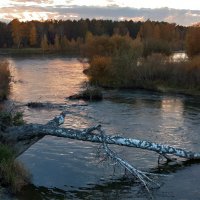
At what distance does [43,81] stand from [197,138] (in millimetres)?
29591

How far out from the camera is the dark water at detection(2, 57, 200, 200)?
16.8 m

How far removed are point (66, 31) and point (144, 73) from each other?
9327 cm

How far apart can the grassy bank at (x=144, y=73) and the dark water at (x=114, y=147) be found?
381 cm

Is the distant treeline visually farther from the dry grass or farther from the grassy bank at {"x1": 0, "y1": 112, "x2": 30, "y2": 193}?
the dry grass

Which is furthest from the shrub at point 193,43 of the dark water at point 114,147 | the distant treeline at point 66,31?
the distant treeline at point 66,31

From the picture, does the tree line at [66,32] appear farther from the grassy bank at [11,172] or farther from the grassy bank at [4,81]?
the grassy bank at [11,172]

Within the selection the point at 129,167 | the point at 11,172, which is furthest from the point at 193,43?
the point at 11,172

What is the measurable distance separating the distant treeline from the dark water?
66777 millimetres

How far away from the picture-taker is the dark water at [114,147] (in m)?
16.8

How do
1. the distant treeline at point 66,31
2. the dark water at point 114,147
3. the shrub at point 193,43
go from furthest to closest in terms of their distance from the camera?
the distant treeline at point 66,31
the shrub at point 193,43
the dark water at point 114,147

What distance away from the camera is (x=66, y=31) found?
142m

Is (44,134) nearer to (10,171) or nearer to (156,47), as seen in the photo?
(10,171)

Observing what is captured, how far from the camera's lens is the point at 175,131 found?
27719 mm

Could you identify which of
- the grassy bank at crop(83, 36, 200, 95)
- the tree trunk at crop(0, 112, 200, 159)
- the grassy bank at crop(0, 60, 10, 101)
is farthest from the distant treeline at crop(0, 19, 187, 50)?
the tree trunk at crop(0, 112, 200, 159)
